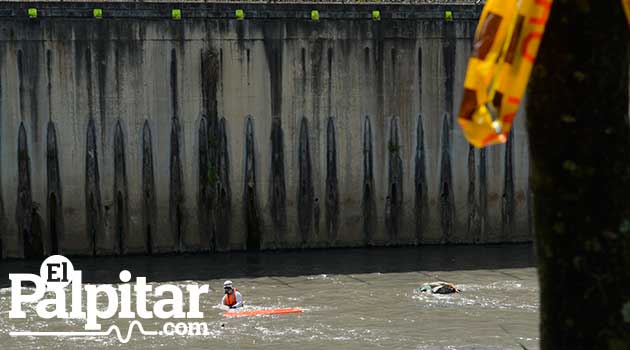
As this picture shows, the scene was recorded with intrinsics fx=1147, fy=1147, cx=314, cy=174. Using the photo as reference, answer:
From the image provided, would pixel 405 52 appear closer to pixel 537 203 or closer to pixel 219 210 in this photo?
pixel 219 210

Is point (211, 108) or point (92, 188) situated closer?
point (92, 188)

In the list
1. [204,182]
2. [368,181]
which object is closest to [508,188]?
[368,181]

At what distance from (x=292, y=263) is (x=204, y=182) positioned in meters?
3.00

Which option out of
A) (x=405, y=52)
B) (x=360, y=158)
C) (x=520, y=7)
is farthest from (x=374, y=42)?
(x=520, y=7)

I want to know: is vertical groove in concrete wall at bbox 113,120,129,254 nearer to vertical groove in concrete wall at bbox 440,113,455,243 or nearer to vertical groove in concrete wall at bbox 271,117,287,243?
vertical groove in concrete wall at bbox 271,117,287,243

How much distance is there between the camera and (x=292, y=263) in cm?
2628

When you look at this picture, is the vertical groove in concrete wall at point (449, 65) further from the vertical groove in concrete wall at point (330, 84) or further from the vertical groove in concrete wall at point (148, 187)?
the vertical groove in concrete wall at point (148, 187)

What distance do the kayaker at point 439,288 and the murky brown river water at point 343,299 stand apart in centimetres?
22

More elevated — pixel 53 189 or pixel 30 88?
pixel 30 88

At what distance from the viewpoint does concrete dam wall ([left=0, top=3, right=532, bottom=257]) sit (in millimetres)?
26703

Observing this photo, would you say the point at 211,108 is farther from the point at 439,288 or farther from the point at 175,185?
the point at 439,288

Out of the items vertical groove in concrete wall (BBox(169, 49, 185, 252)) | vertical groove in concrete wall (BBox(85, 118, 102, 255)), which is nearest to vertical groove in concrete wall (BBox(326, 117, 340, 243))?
vertical groove in concrete wall (BBox(169, 49, 185, 252))

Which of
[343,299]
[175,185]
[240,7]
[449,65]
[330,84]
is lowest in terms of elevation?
[343,299]

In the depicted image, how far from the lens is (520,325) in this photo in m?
19.3
